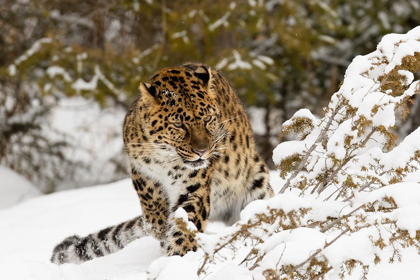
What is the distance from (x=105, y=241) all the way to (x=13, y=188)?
6.09m

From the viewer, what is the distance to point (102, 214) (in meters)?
7.06

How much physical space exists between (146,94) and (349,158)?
1876 millimetres

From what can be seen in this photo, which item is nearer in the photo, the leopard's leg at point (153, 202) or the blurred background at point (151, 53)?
the leopard's leg at point (153, 202)

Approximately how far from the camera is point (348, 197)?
11.0ft

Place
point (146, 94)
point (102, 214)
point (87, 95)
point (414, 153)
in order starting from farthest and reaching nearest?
point (87, 95) → point (102, 214) → point (146, 94) → point (414, 153)

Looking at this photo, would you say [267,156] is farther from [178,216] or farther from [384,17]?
[178,216]

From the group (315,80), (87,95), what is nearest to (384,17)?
(315,80)

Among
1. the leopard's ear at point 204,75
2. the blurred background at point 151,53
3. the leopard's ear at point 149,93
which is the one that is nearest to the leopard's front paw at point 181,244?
the leopard's ear at point 149,93

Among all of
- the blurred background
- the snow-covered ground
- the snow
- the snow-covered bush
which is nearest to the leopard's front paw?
the snow-covered ground

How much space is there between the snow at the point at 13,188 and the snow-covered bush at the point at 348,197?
24.6 ft

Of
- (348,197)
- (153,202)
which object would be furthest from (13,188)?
(348,197)

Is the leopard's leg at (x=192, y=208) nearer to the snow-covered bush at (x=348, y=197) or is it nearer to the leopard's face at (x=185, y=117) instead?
the leopard's face at (x=185, y=117)

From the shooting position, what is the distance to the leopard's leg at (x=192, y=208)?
15.5ft

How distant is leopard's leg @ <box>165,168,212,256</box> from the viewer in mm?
4711
